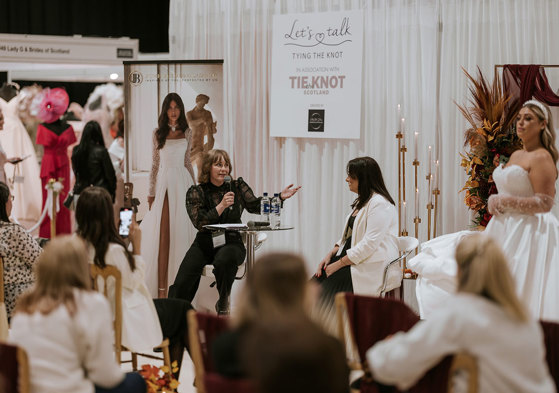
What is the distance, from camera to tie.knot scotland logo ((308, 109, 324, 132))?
6.17m

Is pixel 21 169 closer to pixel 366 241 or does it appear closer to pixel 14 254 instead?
pixel 14 254

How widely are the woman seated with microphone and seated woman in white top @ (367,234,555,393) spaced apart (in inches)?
123

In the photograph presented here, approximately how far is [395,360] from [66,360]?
1.12m

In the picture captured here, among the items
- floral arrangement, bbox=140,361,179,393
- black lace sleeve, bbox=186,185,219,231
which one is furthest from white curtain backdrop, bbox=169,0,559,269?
floral arrangement, bbox=140,361,179,393

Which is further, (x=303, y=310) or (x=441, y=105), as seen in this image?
(x=441, y=105)

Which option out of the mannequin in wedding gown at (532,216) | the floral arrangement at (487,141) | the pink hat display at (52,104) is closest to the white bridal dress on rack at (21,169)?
the pink hat display at (52,104)

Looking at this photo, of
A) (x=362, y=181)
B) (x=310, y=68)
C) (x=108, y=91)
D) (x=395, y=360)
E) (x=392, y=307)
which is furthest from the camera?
(x=108, y=91)

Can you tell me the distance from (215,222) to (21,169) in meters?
2.60

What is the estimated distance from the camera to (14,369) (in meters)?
2.40

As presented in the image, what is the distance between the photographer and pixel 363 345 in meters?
3.04

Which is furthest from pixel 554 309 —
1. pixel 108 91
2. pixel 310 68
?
pixel 108 91

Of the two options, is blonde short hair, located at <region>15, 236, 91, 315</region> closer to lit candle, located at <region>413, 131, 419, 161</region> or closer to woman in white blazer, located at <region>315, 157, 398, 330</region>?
woman in white blazer, located at <region>315, 157, 398, 330</region>

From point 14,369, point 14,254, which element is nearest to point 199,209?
point 14,254

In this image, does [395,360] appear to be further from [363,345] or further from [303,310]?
[363,345]
